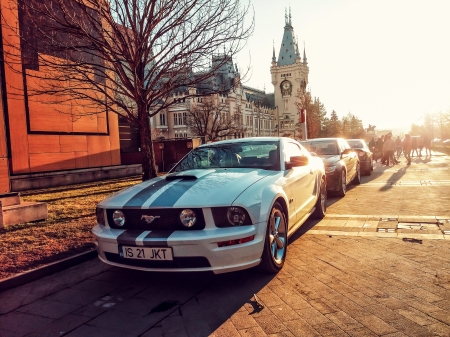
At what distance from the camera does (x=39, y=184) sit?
13.2 meters

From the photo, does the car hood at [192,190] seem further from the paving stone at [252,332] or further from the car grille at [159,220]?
the paving stone at [252,332]

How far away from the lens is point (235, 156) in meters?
4.95

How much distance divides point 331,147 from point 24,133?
10755 mm

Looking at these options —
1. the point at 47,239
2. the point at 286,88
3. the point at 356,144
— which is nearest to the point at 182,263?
the point at 47,239

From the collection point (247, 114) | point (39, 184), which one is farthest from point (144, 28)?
point (247, 114)

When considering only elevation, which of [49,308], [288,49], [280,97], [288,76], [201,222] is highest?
[288,49]

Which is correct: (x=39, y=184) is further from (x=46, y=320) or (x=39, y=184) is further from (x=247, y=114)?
(x=247, y=114)

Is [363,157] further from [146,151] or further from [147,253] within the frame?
[147,253]

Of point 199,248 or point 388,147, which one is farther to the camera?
point 388,147

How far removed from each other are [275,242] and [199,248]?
1.08 metres

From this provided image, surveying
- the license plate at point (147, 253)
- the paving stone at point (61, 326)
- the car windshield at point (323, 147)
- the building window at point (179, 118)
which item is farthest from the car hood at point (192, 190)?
the building window at point (179, 118)

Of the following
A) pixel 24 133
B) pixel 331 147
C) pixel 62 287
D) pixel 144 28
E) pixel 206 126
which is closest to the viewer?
pixel 62 287

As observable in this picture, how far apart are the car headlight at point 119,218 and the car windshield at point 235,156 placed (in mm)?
1472

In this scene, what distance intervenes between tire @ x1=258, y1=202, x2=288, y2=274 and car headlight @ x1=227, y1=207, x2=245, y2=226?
39 cm
